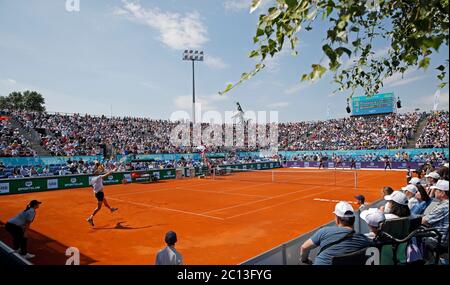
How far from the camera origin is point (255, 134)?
6712 cm

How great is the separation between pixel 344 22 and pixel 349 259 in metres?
2.92

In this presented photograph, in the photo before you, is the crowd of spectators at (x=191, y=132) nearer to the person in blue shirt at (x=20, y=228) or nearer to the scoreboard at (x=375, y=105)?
the scoreboard at (x=375, y=105)

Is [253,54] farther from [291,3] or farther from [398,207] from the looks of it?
[398,207]

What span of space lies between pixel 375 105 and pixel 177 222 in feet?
196

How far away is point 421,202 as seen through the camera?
7523mm

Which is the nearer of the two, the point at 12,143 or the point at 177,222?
the point at 177,222

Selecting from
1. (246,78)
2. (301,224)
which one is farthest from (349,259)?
(301,224)

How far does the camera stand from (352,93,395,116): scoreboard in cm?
6066

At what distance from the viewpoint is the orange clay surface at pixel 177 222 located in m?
9.58

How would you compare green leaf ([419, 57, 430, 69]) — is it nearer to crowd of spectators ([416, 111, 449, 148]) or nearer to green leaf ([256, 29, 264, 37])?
green leaf ([256, 29, 264, 37])

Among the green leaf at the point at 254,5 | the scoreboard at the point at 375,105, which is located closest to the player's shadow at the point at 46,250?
the green leaf at the point at 254,5

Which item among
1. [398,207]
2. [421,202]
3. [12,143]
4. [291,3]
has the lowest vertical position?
[421,202]

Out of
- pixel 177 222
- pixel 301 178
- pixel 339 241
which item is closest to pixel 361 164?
pixel 301 178

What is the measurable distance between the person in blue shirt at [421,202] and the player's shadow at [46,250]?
341 inches
